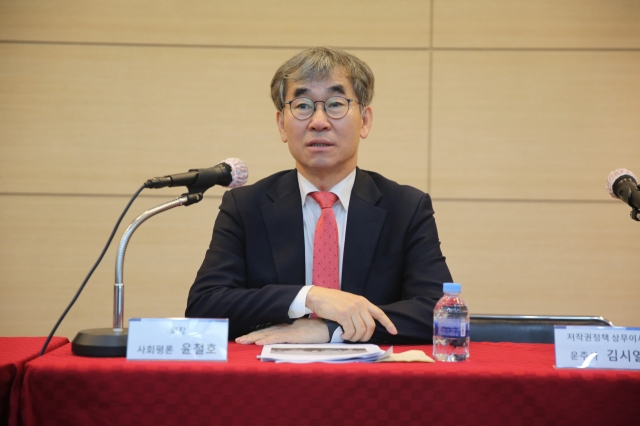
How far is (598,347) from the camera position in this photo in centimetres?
126

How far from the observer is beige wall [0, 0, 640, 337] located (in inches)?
139

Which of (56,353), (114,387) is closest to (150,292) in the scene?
(56,353)

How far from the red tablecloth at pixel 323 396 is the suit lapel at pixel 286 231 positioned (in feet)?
2.80

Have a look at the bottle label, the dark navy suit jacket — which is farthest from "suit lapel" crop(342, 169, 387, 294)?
the bottle label

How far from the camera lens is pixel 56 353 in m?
1.39

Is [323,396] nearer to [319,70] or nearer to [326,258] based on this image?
[326,258]

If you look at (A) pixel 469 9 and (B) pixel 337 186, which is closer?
(B) pixel 337 186

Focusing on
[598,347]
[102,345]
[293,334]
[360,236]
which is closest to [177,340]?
[102,345]

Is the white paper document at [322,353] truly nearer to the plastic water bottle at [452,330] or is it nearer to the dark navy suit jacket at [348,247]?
the plastic water bottle at [452,330]

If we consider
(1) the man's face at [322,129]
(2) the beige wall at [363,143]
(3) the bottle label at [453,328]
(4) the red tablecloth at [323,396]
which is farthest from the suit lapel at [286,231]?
(2) the beige wall at [363,143]

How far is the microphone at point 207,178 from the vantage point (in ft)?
4.84

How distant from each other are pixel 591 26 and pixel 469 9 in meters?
0.65

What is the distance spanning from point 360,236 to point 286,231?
0.77ft

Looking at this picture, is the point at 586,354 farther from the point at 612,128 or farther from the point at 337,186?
the point at 612,128
